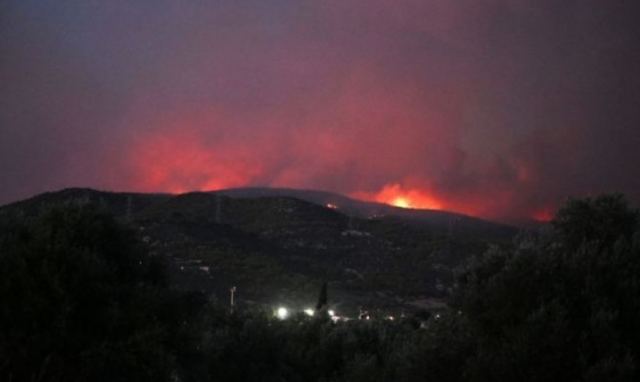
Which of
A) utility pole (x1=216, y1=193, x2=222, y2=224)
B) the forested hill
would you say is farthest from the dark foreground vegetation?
utility pole (x1=216, y1=193, x2=222, y2=224)

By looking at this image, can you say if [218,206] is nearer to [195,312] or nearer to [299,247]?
[299,247]

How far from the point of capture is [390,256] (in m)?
84.2

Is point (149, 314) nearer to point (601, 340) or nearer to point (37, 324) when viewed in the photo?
point (37, 324)

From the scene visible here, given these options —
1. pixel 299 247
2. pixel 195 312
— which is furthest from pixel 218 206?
pixel 195 312

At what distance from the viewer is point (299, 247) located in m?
81.3

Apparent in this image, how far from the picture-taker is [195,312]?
46.0 ft

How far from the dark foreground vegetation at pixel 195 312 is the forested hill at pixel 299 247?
45.8 meters

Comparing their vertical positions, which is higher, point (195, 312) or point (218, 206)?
point (218, 206)

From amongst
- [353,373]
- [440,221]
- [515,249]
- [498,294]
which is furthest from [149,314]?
[440,221]

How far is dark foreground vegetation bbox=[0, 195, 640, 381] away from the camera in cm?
1152

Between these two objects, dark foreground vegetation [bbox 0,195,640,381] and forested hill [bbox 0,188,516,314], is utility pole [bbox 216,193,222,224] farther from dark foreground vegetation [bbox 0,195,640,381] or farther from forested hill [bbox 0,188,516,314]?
dark foreground vegetation [bbox 0,195,640,381]

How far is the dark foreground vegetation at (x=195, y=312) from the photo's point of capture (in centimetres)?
1152

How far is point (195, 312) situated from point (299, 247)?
221 feet

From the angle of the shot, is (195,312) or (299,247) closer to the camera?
(195,312)
